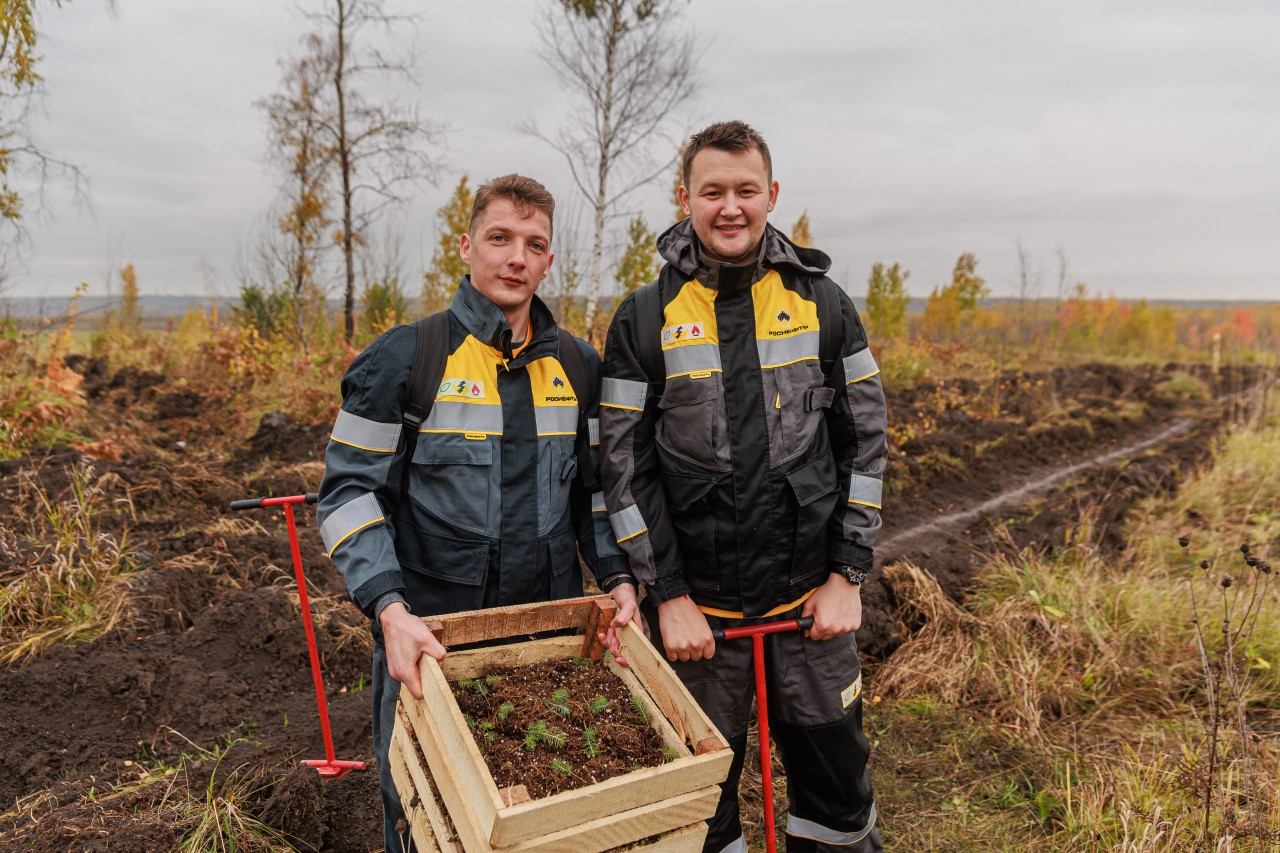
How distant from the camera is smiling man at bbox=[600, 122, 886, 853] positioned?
232cm

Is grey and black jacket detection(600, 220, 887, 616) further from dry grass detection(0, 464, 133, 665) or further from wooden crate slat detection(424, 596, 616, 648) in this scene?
dry grass detection(0, 464, 133, 665)

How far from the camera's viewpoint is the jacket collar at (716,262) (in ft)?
7.63

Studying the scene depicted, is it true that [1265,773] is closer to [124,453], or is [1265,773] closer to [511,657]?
[511,657]

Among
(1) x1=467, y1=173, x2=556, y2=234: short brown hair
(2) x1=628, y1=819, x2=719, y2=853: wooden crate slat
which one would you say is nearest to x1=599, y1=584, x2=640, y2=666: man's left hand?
(2) x1=628, y1=819, x2=719, y2=853: wooden crate slat

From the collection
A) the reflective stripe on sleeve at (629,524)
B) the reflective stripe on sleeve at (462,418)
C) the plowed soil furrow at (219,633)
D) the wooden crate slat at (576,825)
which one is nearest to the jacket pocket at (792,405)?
the reflective stripe on sleeve at (629,524)

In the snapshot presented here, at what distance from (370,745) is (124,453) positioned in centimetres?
509

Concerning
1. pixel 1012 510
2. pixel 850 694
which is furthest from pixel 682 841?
pixel 1012 510

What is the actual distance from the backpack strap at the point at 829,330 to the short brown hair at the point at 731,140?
0.44 meters

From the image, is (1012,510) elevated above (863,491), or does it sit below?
below

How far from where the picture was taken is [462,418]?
2.17 metres

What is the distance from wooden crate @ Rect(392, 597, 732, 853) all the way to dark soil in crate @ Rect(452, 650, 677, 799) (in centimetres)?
5

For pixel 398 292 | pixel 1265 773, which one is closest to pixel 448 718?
pixel 1265 773

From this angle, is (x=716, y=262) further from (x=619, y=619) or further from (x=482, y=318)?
(x=619, y=619)

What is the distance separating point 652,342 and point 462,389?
60cm
